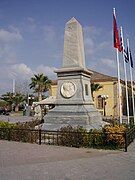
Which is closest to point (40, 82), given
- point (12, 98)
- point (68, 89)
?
point (12, 98)

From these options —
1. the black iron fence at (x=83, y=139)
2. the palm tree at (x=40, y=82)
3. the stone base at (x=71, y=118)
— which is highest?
the palm tree at (x=40, y=82)

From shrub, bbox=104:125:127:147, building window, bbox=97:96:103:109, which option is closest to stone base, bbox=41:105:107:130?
shrub, bbox=104:125:127:147

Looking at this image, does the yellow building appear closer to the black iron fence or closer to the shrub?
the black iron fence

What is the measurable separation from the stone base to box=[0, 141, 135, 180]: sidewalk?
2802mm

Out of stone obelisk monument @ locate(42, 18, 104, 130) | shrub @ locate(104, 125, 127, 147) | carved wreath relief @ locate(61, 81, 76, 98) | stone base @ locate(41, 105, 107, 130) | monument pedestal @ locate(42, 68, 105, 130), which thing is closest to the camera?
shrub @ locate(104, 125, 127, 147)

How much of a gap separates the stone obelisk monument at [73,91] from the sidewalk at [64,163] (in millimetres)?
3034

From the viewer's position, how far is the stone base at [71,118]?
11.2m

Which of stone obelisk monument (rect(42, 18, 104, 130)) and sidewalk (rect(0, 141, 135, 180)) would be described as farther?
stone obelisk monument (rect(42, 18, 104, 130))

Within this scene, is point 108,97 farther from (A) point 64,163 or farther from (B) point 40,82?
(A) point 64,163

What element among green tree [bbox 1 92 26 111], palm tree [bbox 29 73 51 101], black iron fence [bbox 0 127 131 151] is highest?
palm tree [bbox 29 73 51 101]

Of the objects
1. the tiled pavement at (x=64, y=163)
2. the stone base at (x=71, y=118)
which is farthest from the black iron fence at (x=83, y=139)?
the stone base at (x=71, y=118)

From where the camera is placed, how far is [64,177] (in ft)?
17.2

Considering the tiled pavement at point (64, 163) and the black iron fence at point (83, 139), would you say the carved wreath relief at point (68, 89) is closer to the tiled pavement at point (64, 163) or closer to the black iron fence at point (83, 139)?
the black iron fence at point (83, 139)

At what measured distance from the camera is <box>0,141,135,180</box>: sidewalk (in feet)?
17.6
